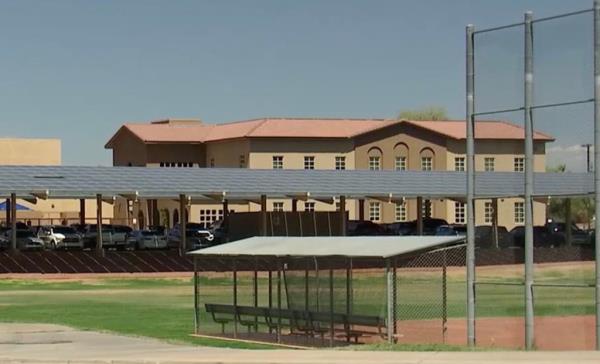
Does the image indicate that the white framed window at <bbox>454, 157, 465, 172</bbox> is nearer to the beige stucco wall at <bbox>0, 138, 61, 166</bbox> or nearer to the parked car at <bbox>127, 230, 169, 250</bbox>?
the parked car at <bbox>127, 230, 169, 250</bbox>

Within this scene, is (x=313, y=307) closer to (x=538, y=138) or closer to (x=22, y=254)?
(x=538, y=138)

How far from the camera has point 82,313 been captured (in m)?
34.1

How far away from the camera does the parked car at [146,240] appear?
72.6 m

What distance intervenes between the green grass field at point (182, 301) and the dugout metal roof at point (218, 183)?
9.40 meters

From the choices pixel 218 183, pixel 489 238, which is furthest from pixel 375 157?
pixel 489 238

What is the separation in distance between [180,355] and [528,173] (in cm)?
675

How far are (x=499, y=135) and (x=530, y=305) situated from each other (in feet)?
11.8

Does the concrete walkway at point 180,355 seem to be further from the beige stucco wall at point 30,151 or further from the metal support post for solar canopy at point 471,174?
the beige stucco wall at point 30,151

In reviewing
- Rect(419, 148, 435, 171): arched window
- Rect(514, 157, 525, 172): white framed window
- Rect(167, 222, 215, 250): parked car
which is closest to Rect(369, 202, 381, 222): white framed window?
Rect(419, 148, 435, 171): arched window

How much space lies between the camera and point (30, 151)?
11381cm

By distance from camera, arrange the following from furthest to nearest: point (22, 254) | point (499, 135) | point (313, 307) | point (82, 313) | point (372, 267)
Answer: point (22, 254) < point (372, 267) < point (82, 313) < point (313, 307) < point (499, 135)

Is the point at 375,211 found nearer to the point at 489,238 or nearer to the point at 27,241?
the point at 27,241

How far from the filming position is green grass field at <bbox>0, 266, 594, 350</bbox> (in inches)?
1094

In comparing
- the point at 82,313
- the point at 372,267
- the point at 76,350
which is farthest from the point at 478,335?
the point at 372,267
